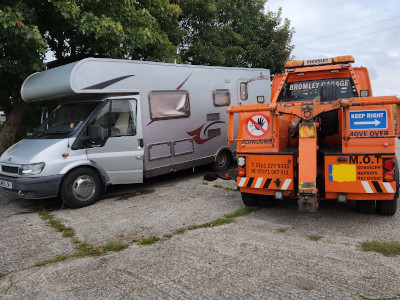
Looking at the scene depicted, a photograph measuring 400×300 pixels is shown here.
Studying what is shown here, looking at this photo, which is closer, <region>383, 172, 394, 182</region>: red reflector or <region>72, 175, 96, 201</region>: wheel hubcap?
<region>383, 172, 394, 182</region>: red reflector

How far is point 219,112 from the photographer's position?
9781 millimetres

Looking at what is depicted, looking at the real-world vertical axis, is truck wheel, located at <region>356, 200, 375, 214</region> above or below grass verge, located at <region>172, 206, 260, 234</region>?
above

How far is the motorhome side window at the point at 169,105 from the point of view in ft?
26.2

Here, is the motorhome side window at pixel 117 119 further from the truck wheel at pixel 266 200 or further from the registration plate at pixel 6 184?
the truck wheel at pixel 266 200

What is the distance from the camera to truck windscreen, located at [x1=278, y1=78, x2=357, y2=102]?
654 cm

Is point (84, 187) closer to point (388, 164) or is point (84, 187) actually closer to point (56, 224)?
point (56, 224)

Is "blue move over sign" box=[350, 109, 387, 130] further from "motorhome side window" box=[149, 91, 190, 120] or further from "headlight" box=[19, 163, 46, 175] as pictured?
"headlight" box=[19, 163, 46, 175]

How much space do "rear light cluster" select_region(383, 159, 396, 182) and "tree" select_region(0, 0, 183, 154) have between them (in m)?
→ 7.15

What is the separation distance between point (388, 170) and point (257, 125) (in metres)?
1.95

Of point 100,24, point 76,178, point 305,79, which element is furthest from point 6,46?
point 305,79

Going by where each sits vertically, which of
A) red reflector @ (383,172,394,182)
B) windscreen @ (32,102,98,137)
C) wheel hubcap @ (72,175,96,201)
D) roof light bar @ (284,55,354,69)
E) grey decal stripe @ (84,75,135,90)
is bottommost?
wheel hubcap @ (72,175,96,201)

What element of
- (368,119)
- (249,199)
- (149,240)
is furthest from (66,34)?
(368,119)

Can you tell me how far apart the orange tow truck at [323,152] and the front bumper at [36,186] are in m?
3.35

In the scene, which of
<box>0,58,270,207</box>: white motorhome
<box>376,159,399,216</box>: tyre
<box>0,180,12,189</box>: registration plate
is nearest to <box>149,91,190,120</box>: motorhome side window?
<box>0,58,270,207</box>: white motorhome
